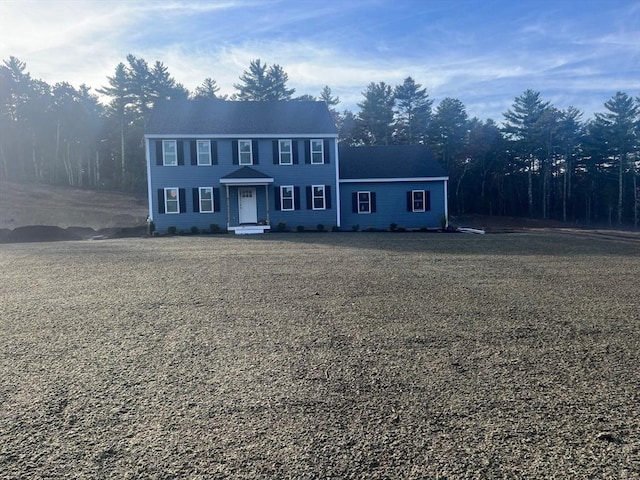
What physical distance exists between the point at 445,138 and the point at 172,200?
2907 centimetres

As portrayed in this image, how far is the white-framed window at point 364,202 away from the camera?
25.6 meters

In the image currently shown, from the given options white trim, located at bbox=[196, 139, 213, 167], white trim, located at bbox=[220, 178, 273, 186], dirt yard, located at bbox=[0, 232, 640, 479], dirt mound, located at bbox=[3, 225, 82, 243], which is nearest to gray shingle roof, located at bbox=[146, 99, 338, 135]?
white trim, located at bbox=[196, 139, 213, 167]

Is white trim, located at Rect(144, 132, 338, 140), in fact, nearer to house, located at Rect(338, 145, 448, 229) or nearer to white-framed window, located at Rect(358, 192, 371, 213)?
house, located at Rect(338, 145, 448, 229)

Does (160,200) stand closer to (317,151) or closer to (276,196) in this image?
(276,196)

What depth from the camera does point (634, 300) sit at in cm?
688

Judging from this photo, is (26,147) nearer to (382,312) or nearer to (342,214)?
(342,214)

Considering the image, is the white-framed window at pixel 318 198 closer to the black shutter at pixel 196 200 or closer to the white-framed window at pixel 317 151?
the white-framed window at pixel 317 151

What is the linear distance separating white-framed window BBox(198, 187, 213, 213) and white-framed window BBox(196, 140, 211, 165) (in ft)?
4.32

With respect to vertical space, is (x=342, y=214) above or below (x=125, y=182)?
below

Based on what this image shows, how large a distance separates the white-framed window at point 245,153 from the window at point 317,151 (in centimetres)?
310

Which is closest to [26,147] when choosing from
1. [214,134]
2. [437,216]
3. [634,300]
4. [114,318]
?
[214,134]

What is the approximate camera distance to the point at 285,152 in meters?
24.4

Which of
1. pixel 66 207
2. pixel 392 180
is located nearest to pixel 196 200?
pixel 392 180

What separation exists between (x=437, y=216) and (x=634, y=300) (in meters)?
19.0
